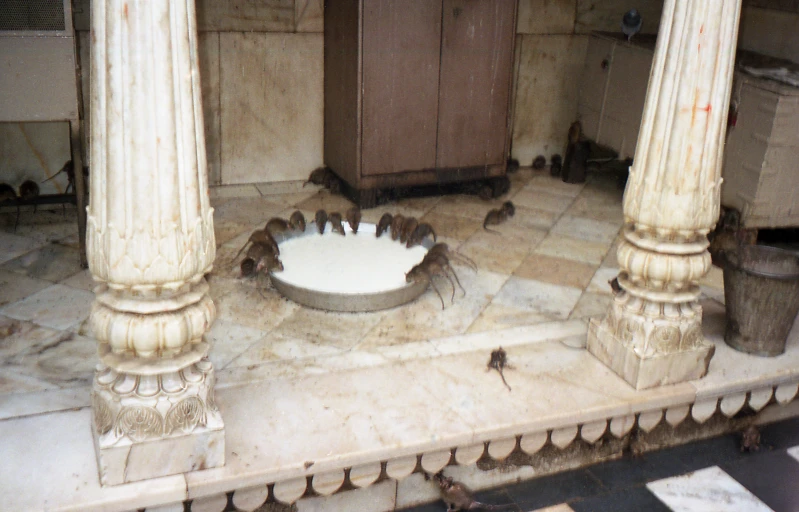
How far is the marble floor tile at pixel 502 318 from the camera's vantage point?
5195 mm

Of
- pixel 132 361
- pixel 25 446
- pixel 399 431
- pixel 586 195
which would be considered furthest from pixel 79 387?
pixel 586 195

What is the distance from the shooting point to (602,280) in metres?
6.00

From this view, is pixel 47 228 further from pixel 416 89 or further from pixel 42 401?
pixel 416 89

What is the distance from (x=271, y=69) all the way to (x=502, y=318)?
134 inches

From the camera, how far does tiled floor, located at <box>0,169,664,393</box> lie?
15.4 ft

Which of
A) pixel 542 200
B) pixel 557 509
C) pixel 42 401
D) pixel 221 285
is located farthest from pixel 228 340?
pixel 542 200

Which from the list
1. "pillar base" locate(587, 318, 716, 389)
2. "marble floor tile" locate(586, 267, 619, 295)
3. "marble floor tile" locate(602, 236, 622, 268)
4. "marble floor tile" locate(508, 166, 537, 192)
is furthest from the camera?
"marble floor tile" locate(508, 166, 537, 192)

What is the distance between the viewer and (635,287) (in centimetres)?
441

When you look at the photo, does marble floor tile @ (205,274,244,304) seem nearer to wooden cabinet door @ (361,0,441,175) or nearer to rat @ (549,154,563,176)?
wooden cabinet door @ (361,0,441,175)

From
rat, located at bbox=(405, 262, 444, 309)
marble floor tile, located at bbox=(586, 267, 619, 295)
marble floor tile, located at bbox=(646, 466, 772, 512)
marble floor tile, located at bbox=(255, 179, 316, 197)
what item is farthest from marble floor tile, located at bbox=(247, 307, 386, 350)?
marble floor tile, located at bbox=(255, 179, 316, 197)

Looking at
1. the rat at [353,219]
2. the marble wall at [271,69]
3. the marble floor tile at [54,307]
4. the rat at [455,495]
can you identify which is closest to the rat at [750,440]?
the rat at [455,495]

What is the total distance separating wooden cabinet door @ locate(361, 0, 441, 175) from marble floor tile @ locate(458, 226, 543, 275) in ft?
3.38

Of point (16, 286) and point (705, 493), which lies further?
point (16, 286)

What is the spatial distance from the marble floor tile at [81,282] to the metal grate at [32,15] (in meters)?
1.58
